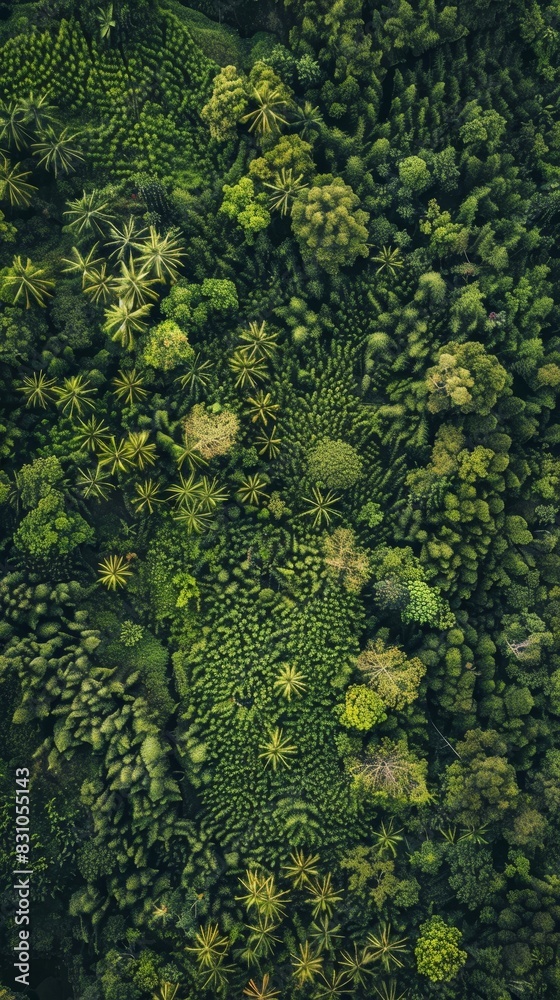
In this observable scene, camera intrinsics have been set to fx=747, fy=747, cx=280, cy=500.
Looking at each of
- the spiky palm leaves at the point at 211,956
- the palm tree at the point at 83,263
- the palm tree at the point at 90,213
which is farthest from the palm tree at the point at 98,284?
the spiky palm leaves at the point at 211,956

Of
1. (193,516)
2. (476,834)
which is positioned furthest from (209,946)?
(193,516)

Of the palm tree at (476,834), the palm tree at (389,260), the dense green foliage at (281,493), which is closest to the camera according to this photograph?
the dense green foliage at (281,493)

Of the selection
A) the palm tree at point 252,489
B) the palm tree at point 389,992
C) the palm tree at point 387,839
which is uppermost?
the palm tree at point 252,489

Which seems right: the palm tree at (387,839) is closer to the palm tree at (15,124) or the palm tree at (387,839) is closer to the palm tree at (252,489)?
the palm tree at (252,489)

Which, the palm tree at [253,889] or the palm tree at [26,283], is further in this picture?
the palm tree at [26,283]

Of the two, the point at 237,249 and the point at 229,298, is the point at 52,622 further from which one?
the point at 237,249

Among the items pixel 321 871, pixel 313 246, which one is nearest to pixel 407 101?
pixel 313 246

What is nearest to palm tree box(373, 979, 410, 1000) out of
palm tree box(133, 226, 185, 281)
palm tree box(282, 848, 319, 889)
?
palm tree box(282, 848, 319, 889)
